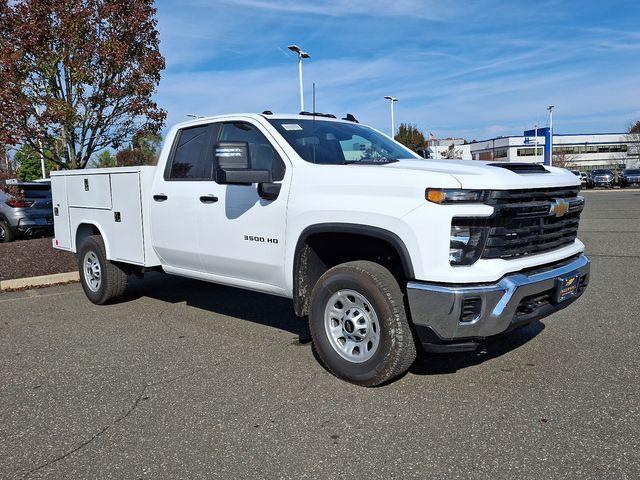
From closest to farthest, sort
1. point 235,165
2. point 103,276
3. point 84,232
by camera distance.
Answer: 1. point 235,165
2. point 103,276
3. point 84,232

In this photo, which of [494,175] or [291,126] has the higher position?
[291,126]

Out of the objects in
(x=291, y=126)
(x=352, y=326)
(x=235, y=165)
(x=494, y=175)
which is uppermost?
(x=291, y=126)

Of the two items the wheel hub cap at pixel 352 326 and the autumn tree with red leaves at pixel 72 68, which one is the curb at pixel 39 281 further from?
the wheel hub cap at pixel 352 326

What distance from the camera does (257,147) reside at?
4746 millimetres

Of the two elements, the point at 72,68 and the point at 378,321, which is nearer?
the point at 378,321

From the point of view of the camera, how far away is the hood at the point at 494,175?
3.42 m

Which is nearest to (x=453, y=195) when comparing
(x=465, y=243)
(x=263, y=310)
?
(x=465, y=243)

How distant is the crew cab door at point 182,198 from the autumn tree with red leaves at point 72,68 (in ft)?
13.9

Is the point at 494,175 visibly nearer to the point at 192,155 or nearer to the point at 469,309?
the point at 469,309

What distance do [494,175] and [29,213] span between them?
11.2 metres

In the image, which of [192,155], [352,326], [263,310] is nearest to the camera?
[352,326]

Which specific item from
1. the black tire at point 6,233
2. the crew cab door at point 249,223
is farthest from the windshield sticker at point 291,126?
the black tire at point 6,233

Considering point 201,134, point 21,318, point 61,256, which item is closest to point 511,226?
point 201,134

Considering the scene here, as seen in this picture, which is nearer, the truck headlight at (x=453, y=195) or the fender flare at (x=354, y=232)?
the truck headlight at (x=453, y=195)
